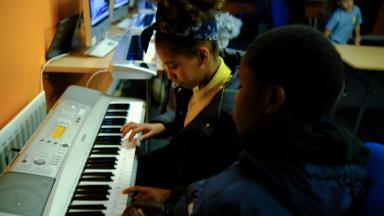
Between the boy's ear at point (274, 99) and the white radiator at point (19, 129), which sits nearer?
the boy's ear at point (274, 99)

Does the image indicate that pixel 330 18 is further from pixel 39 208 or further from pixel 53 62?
pixel 39 208

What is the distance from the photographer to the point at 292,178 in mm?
725

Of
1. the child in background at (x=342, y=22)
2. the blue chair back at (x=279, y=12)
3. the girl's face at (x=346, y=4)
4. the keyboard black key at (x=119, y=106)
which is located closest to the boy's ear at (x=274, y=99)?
the keyboard black key at (x=119, y=106)

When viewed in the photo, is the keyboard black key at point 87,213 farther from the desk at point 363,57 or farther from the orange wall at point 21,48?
the desk at point 363,57

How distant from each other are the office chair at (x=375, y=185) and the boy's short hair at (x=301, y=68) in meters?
0.22

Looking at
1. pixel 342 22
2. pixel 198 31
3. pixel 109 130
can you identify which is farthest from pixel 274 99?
pixel 342 22

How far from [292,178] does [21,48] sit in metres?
1.32

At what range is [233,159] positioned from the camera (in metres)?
1.33

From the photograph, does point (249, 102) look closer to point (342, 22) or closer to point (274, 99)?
point (274, 99)

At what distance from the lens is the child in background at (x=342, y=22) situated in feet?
12.8

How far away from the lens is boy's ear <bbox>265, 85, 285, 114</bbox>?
73 centimetres

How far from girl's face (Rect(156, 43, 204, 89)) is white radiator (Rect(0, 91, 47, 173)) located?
24.5 inches

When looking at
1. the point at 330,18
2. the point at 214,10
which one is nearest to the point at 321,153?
the point at 214,10

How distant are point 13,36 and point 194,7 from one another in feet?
2.56
